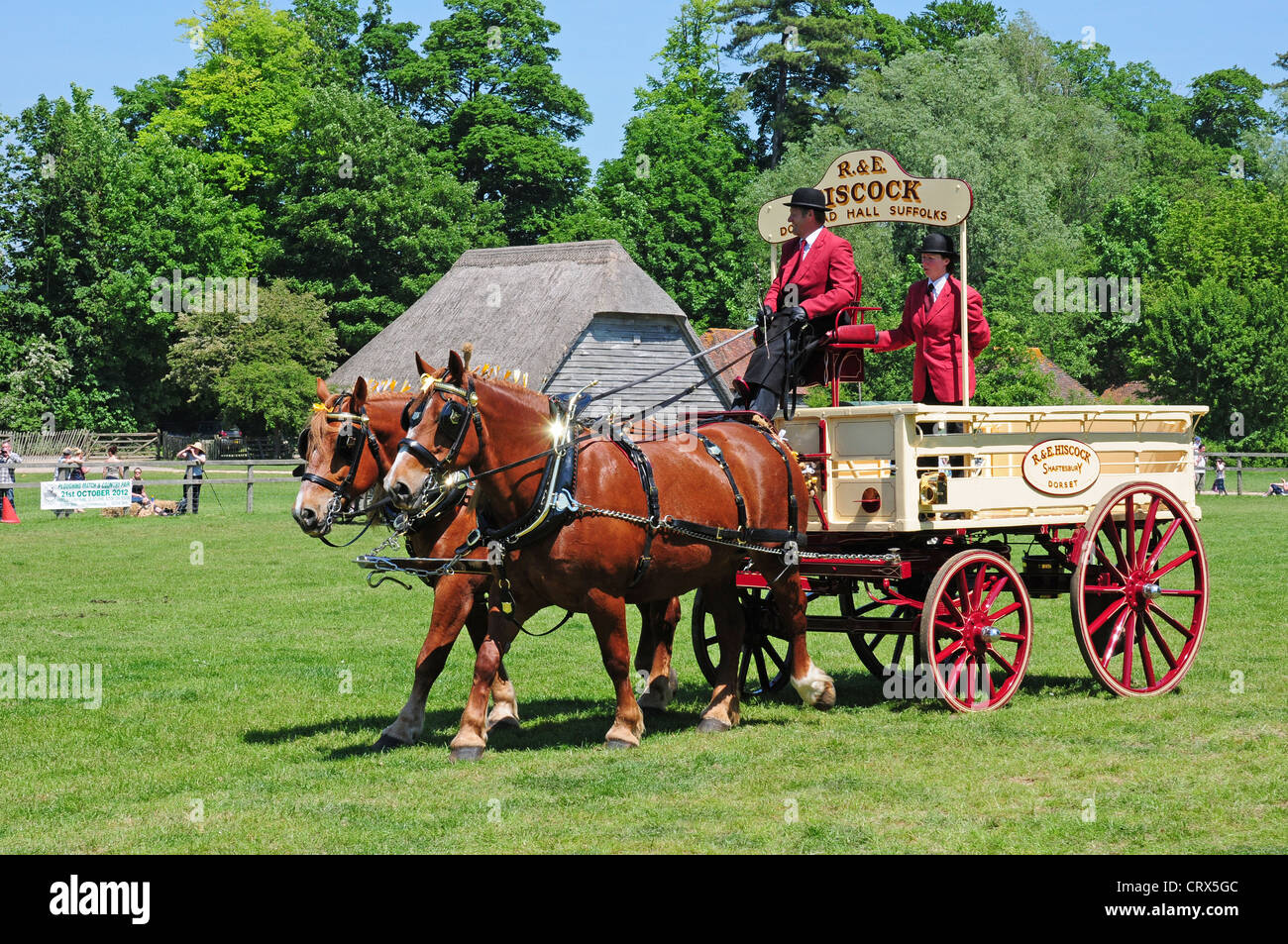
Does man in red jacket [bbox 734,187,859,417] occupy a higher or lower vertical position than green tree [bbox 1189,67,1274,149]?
lower

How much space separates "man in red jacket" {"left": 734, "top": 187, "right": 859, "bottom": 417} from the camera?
1013 cm

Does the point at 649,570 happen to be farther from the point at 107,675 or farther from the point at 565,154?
the point at 565,154

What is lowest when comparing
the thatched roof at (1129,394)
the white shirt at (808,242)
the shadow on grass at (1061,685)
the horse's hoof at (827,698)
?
the shadow on grass at (1061,685)

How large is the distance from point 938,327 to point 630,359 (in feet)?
119

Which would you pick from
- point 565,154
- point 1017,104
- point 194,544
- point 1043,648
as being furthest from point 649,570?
point 565,154

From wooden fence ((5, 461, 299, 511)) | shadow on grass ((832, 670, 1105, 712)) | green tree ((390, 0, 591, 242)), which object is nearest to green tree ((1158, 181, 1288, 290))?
green tree ((390, 0, 591, 242))

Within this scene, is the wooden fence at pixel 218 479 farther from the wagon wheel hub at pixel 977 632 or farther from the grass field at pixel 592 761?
the wagon wheel hub at pixel 977 632

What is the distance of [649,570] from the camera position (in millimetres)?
9102

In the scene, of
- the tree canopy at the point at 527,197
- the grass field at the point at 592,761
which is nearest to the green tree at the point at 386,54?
the tree canopy at the point at 527,197

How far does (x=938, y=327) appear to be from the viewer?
10.8 metres

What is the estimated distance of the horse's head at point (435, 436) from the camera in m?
8.20

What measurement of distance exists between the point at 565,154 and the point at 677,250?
10089 mm

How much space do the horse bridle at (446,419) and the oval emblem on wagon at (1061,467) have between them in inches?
165

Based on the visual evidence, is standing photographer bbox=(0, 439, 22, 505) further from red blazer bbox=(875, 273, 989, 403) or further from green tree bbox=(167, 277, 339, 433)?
red blazer bbox=(875, 273, 989, 403)
